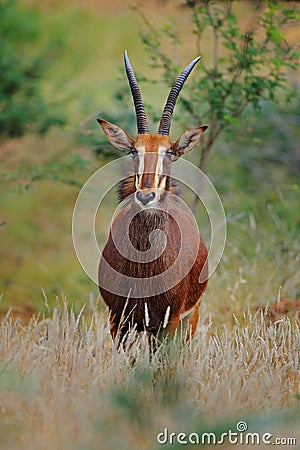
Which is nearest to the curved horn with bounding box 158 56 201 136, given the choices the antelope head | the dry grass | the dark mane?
the antelope head

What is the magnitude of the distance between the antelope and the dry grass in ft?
0.74

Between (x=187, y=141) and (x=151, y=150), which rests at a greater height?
(x=187, y=141)

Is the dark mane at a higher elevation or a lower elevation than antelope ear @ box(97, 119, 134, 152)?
lower

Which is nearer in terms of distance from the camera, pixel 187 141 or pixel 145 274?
pixel 145 274

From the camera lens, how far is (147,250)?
633 cm

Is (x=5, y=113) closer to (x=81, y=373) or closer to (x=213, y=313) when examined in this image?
(x=213, y=313)

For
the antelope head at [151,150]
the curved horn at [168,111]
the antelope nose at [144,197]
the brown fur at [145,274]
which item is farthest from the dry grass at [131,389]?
the curved horn at [168,111]

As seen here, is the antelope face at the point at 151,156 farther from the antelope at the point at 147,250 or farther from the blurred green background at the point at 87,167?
the blurred green background at the point at 87,167

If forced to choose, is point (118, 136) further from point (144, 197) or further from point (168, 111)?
point (144, 197)

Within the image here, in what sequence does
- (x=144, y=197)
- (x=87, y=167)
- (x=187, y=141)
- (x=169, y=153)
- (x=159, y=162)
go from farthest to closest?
(x=87, y=167), (x=187, y=141), (x=169, y=153), (x=159, y=162), (x=144, y=197)

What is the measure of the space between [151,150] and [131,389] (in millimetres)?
2079

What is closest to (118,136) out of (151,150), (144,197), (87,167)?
(151,150)

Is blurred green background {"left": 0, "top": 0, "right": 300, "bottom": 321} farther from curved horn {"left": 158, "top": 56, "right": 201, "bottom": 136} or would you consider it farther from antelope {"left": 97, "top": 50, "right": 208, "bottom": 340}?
curved horn {"left": 158, "top": 56, "right": 201, "bottom": 136}

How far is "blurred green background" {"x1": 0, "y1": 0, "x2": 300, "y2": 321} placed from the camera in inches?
380
